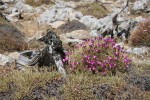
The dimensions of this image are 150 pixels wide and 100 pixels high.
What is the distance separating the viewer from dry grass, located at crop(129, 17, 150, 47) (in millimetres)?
14651

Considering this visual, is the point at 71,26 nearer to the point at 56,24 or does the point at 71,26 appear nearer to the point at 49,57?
the point at 56,24

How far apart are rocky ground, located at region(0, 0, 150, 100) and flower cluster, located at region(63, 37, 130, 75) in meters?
0.46

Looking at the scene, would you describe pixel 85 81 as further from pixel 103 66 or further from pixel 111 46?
pixel 111 46

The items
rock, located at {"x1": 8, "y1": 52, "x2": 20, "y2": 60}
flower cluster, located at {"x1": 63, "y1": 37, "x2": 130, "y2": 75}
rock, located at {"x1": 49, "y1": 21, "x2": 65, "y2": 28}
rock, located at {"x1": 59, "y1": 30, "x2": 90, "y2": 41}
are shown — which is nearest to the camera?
A: flower cluster, located at {"x1": 63, "y1": 37, "x2": 130, "y2": 75}

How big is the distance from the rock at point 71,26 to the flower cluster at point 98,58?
9562mm

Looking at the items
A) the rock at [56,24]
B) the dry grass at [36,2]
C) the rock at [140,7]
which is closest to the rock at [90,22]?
the rock at [56,24]

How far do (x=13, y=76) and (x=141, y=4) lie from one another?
21044 millimetres

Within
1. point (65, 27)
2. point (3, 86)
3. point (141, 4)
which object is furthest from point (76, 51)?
point (141, 4)

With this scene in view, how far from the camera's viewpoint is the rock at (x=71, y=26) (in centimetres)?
1992

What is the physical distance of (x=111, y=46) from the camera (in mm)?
10172

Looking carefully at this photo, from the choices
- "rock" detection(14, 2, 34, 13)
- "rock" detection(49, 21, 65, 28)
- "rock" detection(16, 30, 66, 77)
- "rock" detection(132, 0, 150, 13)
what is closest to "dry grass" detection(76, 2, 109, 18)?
"rock" detection(132, 0, 150, 13)

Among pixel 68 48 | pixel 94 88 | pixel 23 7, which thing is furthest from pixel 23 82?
pixel 23 7

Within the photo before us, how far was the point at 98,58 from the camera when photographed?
9.68 meters

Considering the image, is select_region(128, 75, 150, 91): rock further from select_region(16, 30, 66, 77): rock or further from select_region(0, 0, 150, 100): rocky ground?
select_region(16, 30, 66, 77): rock
